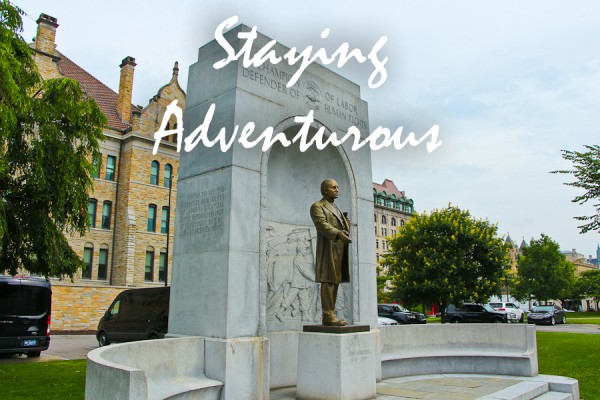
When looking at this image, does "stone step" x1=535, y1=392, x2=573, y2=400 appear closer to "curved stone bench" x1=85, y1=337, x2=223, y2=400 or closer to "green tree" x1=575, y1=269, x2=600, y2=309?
"curved stone bench" x1=85, y1=337, x2=223, y2=400

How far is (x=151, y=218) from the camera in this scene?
3841 centimetres

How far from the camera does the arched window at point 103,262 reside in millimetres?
36531

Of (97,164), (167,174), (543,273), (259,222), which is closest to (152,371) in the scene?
(259,222)

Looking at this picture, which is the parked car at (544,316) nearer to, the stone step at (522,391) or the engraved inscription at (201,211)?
the stone step at (522,391)

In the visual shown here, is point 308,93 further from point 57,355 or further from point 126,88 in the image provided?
point 126,88

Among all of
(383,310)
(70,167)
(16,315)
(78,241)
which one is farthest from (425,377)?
(78,241)

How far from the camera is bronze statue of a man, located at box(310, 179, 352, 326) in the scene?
24.8 feet

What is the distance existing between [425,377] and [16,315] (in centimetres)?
1249

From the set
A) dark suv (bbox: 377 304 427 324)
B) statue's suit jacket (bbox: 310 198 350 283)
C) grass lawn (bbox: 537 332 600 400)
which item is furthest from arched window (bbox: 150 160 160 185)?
statue's suit jacket (bbox: 310 198 350 283)

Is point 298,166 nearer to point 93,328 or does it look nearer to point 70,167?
point 70,167

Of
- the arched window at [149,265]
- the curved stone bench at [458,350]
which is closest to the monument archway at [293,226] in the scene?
the curved stone bench at [458,350]

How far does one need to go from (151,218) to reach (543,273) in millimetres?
43531

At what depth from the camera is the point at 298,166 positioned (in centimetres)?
993

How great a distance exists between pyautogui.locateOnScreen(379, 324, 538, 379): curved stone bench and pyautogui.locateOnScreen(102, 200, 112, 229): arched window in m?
31.1
